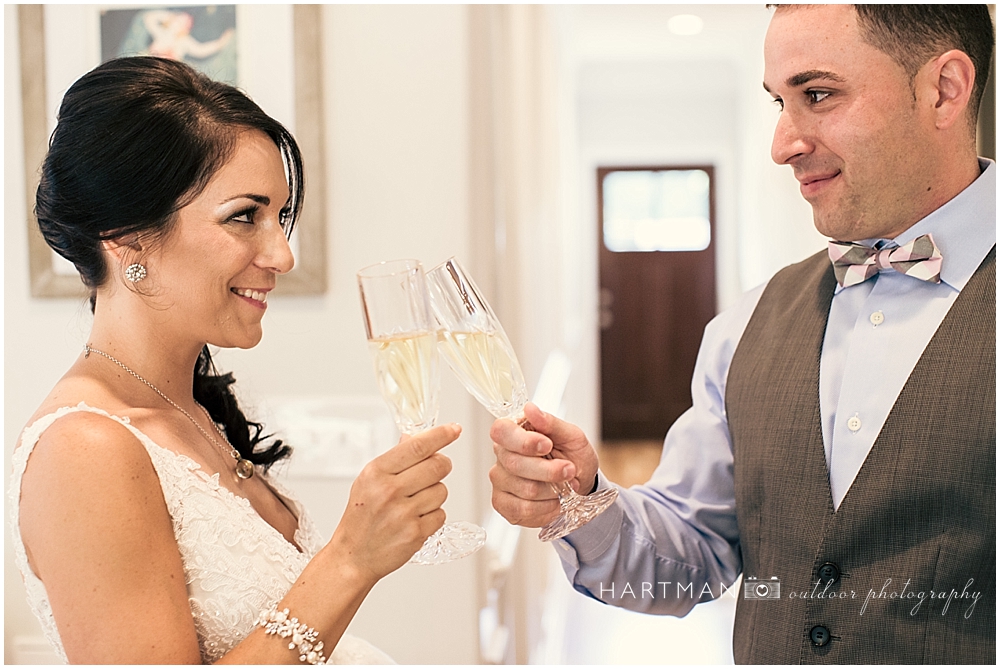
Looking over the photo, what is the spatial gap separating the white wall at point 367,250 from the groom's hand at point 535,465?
0.68 metres

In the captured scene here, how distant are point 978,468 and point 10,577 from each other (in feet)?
6.62

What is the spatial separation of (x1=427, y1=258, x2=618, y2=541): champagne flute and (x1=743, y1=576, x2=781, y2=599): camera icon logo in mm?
514

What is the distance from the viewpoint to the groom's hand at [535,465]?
1.15 metres

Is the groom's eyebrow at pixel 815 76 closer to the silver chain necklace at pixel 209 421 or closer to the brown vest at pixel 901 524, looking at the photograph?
the brown vest at pixel 901 524

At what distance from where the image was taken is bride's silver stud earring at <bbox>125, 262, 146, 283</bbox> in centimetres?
122

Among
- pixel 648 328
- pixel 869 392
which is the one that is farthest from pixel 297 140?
pixel 648 328

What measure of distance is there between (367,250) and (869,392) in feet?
3.68

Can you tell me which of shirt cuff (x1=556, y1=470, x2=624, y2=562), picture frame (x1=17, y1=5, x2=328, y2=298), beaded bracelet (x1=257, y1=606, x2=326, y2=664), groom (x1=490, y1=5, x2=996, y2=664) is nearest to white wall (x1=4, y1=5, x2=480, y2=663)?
Answer: picture frame (x1=17, y1=5, x2=328, y2=298)

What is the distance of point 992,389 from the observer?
1208mm

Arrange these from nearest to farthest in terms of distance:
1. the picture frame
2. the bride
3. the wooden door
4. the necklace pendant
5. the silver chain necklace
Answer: the bride
the silver chain necklace
the necklace pendant
the picture frame
the wooden door

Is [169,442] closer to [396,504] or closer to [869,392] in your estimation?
[396,504]

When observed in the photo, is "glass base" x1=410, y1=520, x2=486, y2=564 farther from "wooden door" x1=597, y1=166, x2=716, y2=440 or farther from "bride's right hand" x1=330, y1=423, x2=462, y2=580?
"wooden door" x1=597, y1=166, x2=716, y2=440

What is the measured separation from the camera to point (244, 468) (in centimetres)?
138

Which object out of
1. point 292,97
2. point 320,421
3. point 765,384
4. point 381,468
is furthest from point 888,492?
point 292,97
